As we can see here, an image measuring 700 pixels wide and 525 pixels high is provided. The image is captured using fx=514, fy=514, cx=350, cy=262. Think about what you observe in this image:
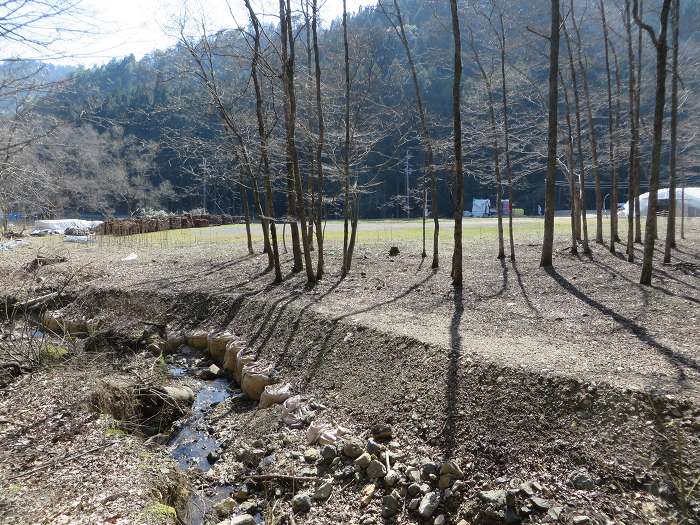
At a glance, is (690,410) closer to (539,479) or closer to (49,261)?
(539,479)

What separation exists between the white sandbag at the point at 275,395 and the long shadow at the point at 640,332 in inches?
177

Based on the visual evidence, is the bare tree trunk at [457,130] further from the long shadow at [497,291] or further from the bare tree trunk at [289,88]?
the bare tree trunk at [289,88]

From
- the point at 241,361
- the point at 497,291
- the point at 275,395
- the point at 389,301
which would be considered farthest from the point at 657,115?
the point at 241,361

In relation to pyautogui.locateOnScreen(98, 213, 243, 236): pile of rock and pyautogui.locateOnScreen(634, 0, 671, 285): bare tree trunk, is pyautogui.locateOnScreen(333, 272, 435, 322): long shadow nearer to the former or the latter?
pyautogui.locateOnScreen(634, 0, 671, 285): bare tree trunk

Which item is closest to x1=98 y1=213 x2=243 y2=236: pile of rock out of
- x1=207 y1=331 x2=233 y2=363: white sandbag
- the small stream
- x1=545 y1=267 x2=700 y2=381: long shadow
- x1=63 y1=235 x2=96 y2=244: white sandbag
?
x1=63 y1=235 x2=96 y2=244: white sandbag

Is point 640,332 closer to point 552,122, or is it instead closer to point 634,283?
point 634,283

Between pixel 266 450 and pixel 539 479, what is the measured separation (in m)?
2.93

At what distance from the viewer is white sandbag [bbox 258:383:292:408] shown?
22.6 feet

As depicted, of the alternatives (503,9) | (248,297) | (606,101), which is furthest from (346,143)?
(606,101)

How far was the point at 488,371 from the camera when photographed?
5.39 metres

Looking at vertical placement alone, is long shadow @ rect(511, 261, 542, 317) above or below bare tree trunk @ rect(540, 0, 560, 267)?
below

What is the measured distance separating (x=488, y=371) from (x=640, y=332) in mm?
2515

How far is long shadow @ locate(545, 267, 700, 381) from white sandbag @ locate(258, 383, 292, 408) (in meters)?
4.49

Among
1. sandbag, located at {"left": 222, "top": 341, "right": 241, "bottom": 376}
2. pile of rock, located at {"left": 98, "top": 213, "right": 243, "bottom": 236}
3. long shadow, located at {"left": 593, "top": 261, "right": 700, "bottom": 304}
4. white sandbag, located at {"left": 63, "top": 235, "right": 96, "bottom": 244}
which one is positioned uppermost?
pile of rock, located at {"left": 98, "top": 213, "right": 243, "bottom": 236}
